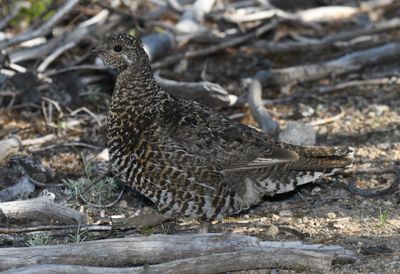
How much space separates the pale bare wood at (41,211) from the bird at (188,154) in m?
0.48

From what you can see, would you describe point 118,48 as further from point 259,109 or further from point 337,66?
point 337,66

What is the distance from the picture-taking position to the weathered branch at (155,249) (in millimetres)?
4984

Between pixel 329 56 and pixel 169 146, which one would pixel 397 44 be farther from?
pixel 169 146

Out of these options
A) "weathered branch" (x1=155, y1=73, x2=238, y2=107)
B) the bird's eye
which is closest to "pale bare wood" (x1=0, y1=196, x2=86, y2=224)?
the bird's eye

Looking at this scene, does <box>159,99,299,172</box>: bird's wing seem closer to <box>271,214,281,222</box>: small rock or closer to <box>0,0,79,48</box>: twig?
<box>271,214,281,222</box>: small rock

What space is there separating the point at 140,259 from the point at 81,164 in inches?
97.4

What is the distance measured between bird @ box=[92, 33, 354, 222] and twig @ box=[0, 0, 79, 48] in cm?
280

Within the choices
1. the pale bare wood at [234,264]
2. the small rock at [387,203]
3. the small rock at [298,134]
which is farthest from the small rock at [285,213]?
the pale bare wood at [234,264]

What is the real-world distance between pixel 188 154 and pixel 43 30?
3.93 m

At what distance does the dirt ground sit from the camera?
581 cm

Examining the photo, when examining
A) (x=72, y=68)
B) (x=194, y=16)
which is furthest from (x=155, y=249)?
(x=194, y=16)

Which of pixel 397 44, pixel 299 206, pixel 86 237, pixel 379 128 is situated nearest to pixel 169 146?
pixel 86 237

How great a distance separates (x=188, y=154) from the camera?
585 cm

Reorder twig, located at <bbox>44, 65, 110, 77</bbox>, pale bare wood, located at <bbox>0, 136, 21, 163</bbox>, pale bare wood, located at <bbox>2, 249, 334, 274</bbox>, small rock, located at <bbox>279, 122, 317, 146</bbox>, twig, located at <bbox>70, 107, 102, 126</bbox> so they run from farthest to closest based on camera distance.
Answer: twig, located at <bbox>44, 65, 110, 77</bbox>, twig, located at <bbox>70, 107, 102, 126</bbox>, small rock, located at <bbox>279, 122, 317, 146</bbox>, pale bare wood, located at <bbox>0, 136, 21, 163</bbox>, pale bare wood, located at <bbox>2, 249, 334, 274</bbox>
